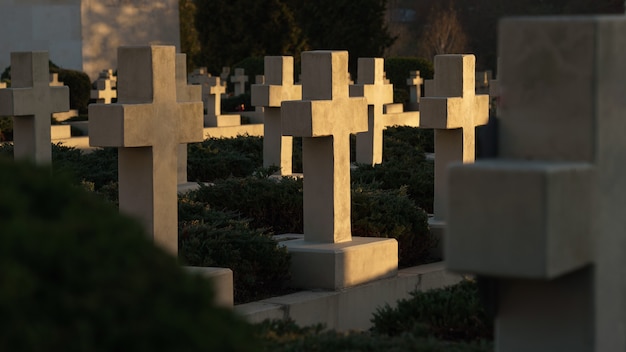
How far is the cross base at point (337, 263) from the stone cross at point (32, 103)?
378cm

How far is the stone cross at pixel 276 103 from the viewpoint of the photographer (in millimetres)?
14852

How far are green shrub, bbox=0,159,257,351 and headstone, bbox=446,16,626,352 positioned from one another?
1371 mm

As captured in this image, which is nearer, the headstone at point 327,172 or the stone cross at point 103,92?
the headstone at point 327,172

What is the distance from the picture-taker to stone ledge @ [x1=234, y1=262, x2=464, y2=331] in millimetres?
7628

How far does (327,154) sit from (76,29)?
92.8ft

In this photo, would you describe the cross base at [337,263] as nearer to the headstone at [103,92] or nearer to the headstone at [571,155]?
the headstone at [571,155]

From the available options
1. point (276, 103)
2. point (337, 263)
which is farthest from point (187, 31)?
point (337, 263)

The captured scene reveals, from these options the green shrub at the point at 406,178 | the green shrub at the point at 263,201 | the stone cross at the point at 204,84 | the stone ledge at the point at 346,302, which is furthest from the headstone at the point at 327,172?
the stone cross at the point at 204,84

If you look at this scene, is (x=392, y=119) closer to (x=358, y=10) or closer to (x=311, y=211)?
(x=358, y=10)

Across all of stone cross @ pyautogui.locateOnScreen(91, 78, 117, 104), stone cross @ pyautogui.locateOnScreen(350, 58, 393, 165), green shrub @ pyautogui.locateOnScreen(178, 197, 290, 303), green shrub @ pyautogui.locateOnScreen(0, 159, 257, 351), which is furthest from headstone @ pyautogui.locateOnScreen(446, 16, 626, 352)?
stone cross @ pyautogui.locateOnScreen(91, 78, 117, 104)

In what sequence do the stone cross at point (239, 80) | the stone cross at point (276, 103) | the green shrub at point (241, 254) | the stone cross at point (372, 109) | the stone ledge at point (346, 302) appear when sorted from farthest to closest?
1. the stone cross at point (239, 80)
2. the stone cross at point (372, 109)
3. the stone cross at point (276, 103)
4. the green shrub at point (241, 254)
5. the stone ledge at point (346, 302)

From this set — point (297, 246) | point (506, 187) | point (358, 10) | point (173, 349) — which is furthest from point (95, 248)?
point (358, 10)

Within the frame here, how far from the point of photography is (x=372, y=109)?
1656 cm

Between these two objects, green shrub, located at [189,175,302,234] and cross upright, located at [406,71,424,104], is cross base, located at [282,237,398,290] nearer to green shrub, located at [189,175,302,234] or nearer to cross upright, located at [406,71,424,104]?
green shrub, located at [189,175,302,234]
